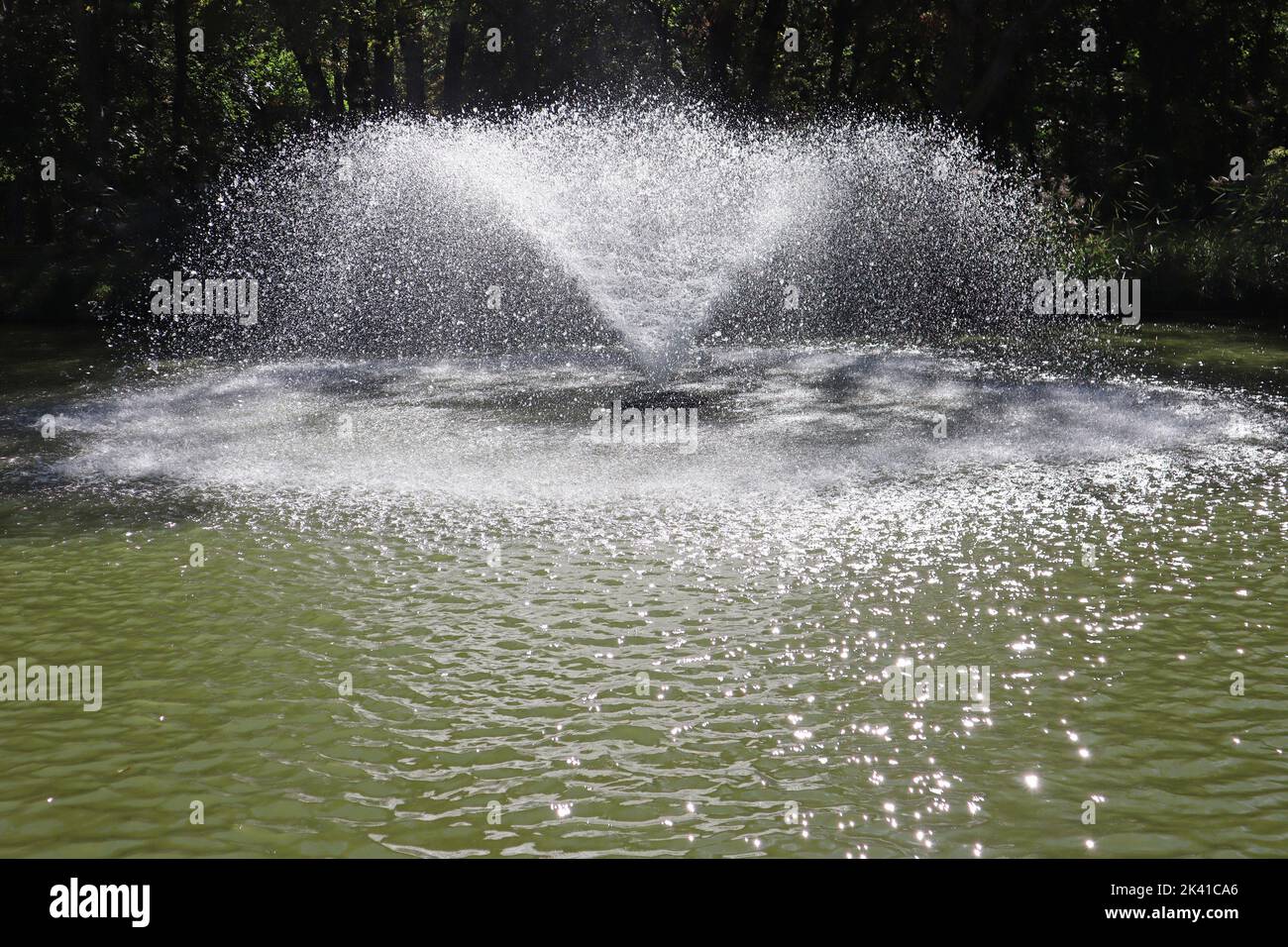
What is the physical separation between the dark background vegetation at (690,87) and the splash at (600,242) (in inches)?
87.4

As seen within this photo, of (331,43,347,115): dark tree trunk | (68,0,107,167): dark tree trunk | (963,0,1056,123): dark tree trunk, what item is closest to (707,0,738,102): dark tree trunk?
(963,0,1056,123): dark tree trunk

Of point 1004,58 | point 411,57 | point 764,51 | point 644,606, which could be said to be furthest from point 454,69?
point 644,606

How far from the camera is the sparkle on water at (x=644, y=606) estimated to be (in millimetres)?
4906

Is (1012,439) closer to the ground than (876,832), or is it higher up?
higher up

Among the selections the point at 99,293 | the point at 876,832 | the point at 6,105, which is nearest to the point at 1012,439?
the point at 876,832

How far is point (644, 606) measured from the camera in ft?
23.1

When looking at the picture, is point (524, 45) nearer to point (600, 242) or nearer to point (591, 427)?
point (600, 242)

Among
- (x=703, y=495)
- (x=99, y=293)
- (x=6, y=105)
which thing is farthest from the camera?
(x=6, y=105)

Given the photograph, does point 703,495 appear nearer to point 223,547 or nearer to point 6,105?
point 223,547

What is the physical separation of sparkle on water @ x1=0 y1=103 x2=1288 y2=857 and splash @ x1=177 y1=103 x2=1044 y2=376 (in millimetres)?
2896

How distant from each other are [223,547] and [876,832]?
17.3 feet

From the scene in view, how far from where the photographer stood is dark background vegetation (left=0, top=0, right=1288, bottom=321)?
25.2m
